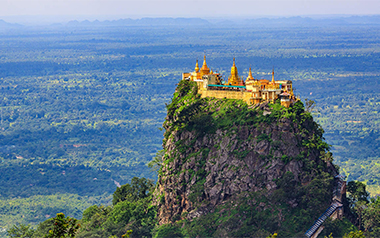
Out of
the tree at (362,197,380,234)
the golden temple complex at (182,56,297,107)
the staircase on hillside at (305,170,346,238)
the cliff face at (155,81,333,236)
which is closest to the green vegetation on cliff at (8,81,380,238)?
the tree at (362,197,380,234)

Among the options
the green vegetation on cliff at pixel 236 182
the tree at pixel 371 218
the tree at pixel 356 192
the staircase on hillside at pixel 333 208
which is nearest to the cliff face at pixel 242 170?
the green vegetation on cliff at pixel 236 182

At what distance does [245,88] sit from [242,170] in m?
10.2

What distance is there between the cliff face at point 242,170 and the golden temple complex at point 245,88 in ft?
3.02

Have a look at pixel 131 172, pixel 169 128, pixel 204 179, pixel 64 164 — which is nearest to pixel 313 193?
pixel 204 179

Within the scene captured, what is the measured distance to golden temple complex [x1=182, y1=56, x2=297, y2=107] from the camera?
74000 mm

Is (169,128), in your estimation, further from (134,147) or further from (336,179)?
(134,147)

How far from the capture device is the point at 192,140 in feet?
251

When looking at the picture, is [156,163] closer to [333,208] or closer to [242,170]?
[242,170]

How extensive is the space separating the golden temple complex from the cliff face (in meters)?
0.92

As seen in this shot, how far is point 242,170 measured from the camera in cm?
7181

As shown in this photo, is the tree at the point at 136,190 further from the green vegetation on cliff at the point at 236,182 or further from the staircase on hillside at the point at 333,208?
the staircase on hillside at the point at 333,208

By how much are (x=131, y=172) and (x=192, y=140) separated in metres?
78.9

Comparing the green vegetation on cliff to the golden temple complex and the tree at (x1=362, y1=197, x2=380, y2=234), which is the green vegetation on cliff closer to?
the tree at (x1=362, y1=197, x2=380, y2=234)

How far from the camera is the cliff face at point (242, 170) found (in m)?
69.2
